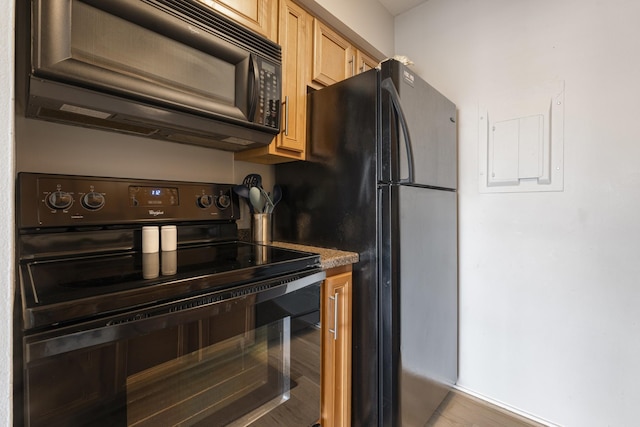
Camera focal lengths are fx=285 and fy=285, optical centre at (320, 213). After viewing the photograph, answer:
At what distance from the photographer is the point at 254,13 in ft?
3.96

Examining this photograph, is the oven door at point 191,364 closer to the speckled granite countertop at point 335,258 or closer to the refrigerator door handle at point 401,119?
the speckled granite countertop at point 335,258

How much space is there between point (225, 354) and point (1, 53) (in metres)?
0.77

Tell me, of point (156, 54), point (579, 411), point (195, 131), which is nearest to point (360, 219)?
point (195, 131)

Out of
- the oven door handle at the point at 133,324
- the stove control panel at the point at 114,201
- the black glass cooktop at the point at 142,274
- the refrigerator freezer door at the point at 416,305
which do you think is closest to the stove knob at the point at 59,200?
the stove control panel at the point at 114,201

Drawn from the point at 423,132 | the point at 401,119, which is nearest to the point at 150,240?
the point at 401,119

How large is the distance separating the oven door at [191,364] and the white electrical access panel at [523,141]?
125cm

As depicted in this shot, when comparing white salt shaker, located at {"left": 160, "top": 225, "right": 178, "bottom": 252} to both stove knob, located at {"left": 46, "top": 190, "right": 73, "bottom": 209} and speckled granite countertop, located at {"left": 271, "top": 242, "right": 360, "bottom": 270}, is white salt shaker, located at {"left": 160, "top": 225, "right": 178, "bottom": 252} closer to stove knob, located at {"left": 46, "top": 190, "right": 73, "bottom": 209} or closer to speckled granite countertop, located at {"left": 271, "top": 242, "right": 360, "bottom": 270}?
stove knob, located at {"left": 46, "top": 190, "right": 73, "bottom": 209}

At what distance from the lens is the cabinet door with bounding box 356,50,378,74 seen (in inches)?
70.9

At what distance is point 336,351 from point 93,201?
1084mm

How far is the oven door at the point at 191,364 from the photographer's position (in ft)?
1.80

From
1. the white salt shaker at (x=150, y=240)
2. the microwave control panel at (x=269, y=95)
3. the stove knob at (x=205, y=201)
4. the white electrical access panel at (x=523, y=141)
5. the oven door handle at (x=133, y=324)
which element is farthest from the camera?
the white electrical access panel at (x=523, y=141)

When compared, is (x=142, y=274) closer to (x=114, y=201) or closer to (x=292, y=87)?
(x=114, y=201)

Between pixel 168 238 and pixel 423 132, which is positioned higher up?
pixel 423 132

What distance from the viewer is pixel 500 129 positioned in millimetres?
1628
